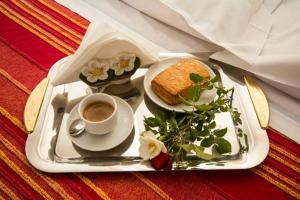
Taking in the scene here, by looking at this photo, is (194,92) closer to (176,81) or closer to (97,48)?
(176,81)

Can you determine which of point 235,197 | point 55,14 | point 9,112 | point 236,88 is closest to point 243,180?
point 235,197

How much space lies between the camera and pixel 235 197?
610 mm

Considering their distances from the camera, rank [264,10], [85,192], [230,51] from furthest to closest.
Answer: [264,10], [230,51], [85,192]

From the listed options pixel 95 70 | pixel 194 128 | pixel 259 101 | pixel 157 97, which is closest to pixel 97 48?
pixel 95 70

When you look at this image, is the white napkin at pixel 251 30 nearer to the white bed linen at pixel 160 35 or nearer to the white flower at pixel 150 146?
the white bed linen at pixel 160 35

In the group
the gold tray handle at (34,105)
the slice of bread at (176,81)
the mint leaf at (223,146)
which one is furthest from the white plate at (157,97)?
the gold tray handle at (34,105)

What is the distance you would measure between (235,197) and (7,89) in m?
0.62

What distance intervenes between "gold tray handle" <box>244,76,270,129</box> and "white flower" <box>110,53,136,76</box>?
1.02 feet

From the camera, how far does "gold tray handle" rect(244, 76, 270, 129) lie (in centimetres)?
71

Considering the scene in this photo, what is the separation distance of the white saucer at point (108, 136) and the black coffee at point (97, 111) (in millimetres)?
35

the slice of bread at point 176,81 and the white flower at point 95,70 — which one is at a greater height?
the slice of bread at point 176,81

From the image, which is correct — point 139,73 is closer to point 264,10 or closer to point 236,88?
point 236,88

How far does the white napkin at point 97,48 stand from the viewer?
0.70m

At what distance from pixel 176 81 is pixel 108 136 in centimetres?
20
